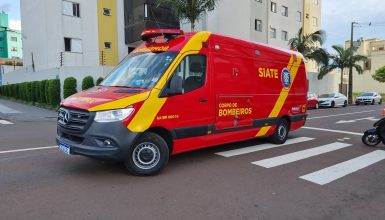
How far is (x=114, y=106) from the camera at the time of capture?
16.8ft

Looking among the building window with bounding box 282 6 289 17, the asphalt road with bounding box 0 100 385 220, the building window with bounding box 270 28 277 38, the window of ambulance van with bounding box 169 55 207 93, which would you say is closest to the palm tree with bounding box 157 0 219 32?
the asphalt road with bounding box 0 100 385 220

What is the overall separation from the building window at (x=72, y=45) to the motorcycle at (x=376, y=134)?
76.4ft

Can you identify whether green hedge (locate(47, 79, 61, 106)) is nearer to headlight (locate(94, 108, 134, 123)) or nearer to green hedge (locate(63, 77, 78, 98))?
green hedge (locate(63, 77, 78, 98))

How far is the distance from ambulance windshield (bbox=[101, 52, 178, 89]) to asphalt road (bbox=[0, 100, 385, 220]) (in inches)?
63.0

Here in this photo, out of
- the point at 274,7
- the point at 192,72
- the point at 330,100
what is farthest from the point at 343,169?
the point at 274,7

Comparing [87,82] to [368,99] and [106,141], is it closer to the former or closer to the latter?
[106,141]

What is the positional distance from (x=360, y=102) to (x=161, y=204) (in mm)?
34702

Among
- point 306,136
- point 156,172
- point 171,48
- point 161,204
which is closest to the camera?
point 161,204

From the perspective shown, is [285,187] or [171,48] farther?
[171,48]

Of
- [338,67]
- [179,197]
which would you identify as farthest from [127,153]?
[338,67]

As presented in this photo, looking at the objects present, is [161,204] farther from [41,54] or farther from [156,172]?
[41,54]

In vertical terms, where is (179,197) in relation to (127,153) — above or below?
below

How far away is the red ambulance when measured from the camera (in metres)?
5.18

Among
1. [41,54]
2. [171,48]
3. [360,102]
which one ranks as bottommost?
[360,102]
